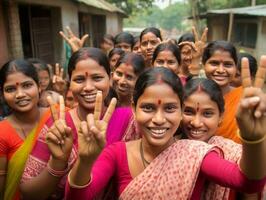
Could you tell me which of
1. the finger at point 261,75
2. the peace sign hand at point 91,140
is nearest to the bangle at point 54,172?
the peace sign hand at point 91,140

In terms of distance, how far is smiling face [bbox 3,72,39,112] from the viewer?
2.31 meters

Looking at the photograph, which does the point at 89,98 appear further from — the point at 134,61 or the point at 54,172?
the point at 134,61

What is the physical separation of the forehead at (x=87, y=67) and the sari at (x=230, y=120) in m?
1.05

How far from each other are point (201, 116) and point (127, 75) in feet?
3.27

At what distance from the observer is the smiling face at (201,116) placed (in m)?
2.23

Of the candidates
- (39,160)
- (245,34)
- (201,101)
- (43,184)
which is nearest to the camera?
(43,184)

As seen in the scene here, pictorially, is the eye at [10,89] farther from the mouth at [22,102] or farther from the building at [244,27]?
the building at [244,27]

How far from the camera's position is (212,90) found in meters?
2.28

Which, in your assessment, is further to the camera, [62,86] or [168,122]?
[62,86]

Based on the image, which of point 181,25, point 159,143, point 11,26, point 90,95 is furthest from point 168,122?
point 181,25

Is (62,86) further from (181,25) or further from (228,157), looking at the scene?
(181,25)

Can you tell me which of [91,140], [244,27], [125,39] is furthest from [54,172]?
[244,27]

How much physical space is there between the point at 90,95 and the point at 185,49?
92.3 inches

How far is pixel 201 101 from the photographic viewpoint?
2.24m
